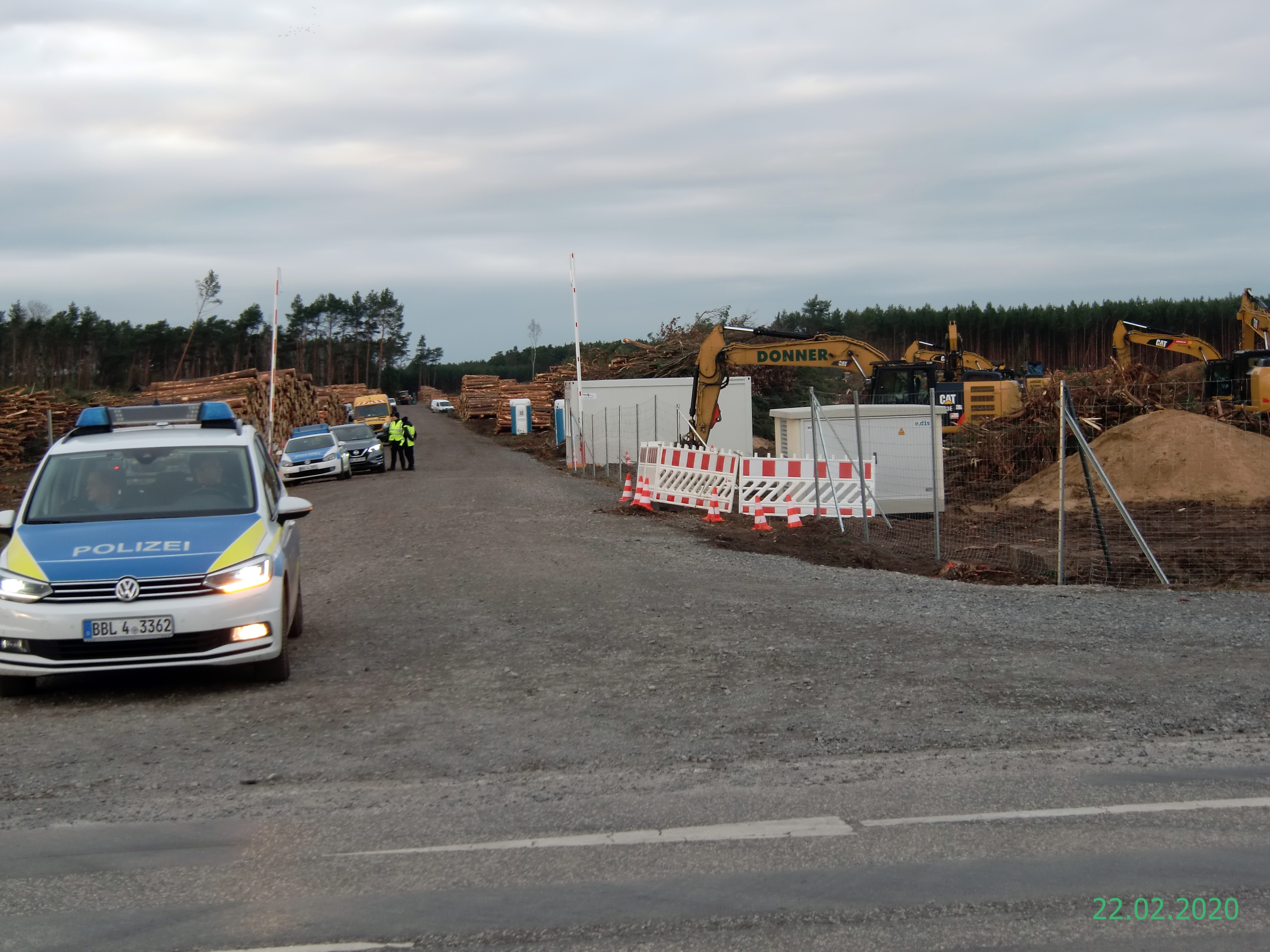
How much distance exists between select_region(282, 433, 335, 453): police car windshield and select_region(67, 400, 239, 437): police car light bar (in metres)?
23.9

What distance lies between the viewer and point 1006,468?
1022 inches

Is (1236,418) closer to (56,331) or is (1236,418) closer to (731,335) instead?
(731,335)

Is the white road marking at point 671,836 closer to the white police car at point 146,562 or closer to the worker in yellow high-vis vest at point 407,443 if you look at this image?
the white police car at point 146,562

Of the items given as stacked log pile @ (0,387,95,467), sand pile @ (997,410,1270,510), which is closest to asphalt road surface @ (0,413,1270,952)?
sand pile @ (997,410,1270,510)

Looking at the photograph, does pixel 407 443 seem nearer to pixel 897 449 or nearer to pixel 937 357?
pixel 937 357

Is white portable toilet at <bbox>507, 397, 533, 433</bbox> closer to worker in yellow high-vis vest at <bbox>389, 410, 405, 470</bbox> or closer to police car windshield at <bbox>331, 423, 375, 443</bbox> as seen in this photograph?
worker in yellow high-vis vest at <bbox>389, 410, 405, 470</bbox>

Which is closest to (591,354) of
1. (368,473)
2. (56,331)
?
(368,473)

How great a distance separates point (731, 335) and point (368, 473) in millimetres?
15801

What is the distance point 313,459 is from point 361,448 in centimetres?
289

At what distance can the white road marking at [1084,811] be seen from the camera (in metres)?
5.09

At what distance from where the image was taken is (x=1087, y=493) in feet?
72.0

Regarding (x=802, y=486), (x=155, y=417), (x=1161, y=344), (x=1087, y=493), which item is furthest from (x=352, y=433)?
(x=155, y=417)

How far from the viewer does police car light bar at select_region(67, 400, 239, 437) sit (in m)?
9.39

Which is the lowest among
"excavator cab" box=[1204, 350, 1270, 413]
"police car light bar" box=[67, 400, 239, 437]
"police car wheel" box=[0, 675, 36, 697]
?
"police car wheel" box=[0, 675, 36, 697]
